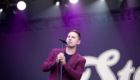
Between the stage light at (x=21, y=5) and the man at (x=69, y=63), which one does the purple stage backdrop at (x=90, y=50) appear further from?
the man at (x=69, y=63)

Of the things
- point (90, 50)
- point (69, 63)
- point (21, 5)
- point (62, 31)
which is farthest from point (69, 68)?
point (21, 5)

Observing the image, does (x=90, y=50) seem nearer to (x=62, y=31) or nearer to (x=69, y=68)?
(x=62, y=31)

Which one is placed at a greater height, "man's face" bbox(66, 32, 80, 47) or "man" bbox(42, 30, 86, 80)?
"man's face" bbox(66, 32, 80, 47)

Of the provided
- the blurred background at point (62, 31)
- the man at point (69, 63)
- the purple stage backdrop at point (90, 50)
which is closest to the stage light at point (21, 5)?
the blurred background at point (62, 31)

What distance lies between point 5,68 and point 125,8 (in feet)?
10.7

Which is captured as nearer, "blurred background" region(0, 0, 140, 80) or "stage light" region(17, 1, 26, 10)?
"blurred background" region(0, 0, 140, 80)

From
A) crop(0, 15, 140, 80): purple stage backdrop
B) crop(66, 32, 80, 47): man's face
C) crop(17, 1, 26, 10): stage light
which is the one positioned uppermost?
crop(17, 1, 26, 10): stage light

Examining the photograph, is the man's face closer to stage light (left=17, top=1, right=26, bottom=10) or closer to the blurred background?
the blurred background

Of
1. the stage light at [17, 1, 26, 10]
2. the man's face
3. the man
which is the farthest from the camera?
the stage light at [17, 1, 26, 10]

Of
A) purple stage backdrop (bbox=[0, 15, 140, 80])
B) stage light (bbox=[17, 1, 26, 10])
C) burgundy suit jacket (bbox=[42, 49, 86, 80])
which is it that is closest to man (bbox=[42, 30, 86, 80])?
burgundy suit jacket (bbox=[42, 49, 86, 80])

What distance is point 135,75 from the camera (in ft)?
13.4

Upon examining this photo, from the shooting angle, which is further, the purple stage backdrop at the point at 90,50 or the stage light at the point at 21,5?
the stage light at the point at 21,5

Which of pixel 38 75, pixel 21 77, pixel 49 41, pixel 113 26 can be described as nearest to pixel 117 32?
pixel 113 26

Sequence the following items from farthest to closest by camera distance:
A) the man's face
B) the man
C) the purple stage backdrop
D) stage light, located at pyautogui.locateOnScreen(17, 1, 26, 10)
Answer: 1. stage light, located at pyautogui.locateOnScreen(17, 1, 26, 10)
2. the purple stage backdrop
3. the man's face
4. the man
